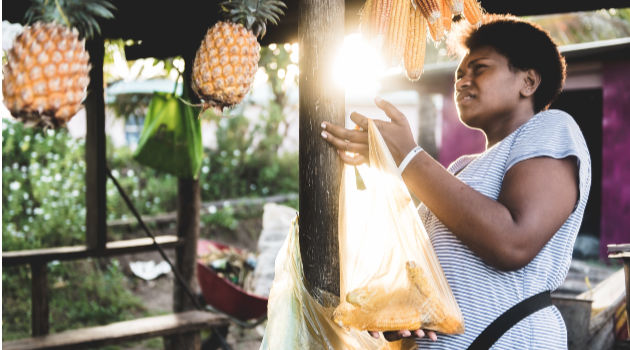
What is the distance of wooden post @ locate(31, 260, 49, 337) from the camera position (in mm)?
4117

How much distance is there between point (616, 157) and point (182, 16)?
7.35m

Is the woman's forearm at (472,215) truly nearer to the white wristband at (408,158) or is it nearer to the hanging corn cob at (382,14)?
the white wristband at (408,158)

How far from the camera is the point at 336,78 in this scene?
159cm

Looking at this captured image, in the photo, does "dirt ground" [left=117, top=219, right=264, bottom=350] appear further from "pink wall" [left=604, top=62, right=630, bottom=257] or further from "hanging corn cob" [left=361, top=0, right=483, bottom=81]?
"pink wall" [left=604, top=62, right=630, bottom=257]

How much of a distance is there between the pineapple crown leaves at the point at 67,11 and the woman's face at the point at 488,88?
104 cm

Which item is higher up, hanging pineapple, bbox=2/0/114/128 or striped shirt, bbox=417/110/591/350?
hanging pineapple, bbox=2/0/114/128

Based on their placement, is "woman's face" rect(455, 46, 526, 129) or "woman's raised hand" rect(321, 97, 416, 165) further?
"woman's face" rect(455, 46, 526, 129)

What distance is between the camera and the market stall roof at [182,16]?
2735mm

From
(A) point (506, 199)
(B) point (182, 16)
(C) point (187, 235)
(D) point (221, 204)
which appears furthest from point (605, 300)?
(D) point (221, 204)

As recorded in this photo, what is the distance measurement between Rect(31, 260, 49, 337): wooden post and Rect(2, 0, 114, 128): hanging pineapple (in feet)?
10.8

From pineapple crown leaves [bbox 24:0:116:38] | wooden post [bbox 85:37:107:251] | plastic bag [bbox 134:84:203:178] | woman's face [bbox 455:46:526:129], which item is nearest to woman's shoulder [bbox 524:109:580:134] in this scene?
woman's face [bbox 455:46:526:129]

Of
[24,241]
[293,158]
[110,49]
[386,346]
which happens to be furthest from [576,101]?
[386,346]

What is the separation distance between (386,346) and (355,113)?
28.0 inches

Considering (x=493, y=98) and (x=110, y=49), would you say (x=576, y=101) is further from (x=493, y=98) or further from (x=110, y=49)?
(x=493, y=98)
